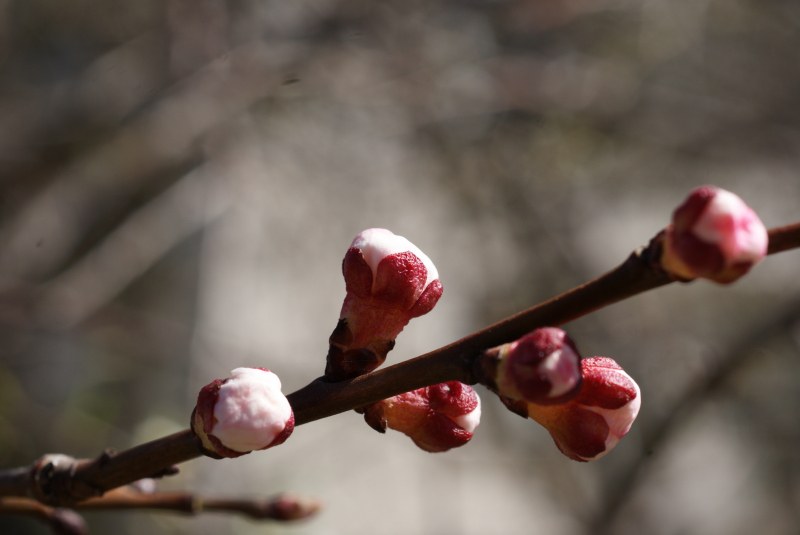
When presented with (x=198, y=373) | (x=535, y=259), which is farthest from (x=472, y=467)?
(x=198, y=373)

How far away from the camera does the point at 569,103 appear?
11.0 ft

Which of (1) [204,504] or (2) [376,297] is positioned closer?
(2) [376,297]

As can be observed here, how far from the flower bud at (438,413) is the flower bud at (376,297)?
0.05 m

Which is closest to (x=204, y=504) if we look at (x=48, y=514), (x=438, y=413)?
(x=48, y=514)

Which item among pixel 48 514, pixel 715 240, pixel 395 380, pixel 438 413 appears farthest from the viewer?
pixel 48 514

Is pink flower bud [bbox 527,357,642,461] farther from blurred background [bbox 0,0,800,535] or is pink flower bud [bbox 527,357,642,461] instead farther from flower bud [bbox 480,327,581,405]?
blurred background [bbox 0,0,800,535]

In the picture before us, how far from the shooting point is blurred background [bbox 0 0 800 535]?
294cm

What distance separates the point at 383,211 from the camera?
4016 mm

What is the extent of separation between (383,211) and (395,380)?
135 inches

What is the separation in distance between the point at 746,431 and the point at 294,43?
8.27 feet

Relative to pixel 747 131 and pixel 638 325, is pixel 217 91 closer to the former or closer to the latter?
pixel 638 325

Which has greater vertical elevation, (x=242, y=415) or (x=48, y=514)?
(x=242, y=415)

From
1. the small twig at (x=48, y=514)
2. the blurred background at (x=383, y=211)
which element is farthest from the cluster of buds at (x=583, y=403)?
the blurred background at (x=383, y=211)

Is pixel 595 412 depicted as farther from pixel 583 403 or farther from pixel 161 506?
pixel 161 506
